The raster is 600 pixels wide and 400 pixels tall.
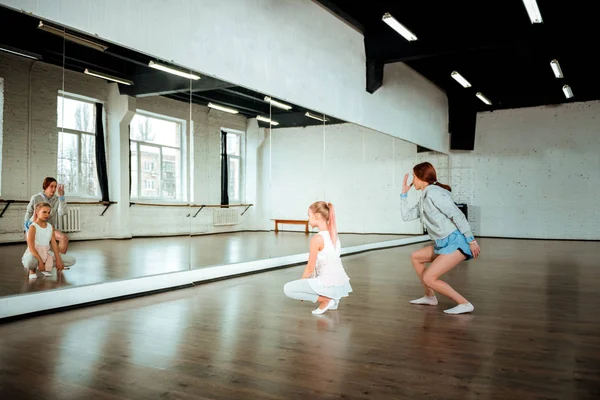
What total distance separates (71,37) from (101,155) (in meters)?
1.48

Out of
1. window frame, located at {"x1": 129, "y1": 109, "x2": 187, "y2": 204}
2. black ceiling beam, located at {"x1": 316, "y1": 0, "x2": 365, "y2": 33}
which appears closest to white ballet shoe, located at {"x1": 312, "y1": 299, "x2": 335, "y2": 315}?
window frame, located at {"x1": 129, "y1": 109, "x2": 187, "y2": 204}

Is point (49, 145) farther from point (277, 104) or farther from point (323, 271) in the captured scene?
point (277, 104)

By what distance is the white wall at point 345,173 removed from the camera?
25.4ft

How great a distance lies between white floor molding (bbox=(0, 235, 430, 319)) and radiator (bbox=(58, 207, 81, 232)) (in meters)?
0.92

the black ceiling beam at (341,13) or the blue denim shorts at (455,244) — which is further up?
the black ceiling beam at (341,13)

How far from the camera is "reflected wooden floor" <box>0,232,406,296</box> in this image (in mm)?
4363

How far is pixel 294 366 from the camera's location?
8.42ft

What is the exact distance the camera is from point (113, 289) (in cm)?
447

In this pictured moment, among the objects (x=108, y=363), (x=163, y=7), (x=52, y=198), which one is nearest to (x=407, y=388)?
(x=108, y=363)

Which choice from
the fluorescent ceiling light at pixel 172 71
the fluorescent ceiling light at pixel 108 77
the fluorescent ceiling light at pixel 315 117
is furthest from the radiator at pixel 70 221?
the fluorescent ceiling light at pixel 315 117

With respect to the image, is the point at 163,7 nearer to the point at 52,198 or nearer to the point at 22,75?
the point at 22,75

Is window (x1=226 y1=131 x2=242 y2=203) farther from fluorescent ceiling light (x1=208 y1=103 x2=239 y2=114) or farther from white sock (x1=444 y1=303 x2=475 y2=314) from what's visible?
white sock (x1=444 y1=303 x2=475 y2=314)

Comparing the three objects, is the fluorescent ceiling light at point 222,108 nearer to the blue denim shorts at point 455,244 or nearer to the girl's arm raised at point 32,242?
the girl's arm raised at point 32,242

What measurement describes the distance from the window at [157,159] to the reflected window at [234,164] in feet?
3.17
